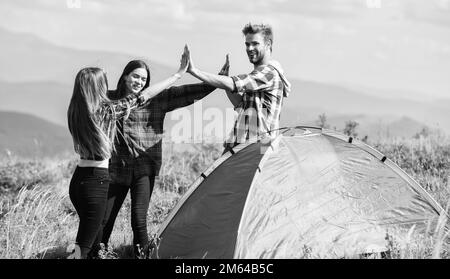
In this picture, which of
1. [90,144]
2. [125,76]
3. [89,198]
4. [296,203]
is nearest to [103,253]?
[89,198]

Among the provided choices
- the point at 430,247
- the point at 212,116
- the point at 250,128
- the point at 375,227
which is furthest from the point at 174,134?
the point at 430,247

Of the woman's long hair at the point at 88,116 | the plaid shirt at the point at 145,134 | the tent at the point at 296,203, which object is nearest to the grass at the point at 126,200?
the tent at the point at 296,203

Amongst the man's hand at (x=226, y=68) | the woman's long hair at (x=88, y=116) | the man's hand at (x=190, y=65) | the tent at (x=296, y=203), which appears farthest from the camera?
the man's hand at (x=226, y=68)

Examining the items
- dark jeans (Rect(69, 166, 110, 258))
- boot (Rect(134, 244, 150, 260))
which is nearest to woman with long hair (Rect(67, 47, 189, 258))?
dark jeans (Rect(69, 166, 110, 258))

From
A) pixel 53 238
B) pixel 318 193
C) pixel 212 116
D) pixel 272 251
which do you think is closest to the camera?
pixel 272 251

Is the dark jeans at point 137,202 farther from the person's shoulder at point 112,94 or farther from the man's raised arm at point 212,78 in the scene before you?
the man's raised arm at point 212,78

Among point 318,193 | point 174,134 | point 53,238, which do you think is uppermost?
point 174,134

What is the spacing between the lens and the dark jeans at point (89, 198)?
6473 mm

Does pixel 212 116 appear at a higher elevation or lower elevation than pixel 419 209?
higher

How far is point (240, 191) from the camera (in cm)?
692

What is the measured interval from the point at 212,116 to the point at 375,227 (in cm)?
198

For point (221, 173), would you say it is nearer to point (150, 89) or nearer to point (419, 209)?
point (150, 89)

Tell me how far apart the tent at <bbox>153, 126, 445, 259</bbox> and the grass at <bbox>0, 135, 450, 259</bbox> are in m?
0.22

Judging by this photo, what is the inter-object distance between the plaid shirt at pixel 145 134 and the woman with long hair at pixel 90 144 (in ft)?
1.42
